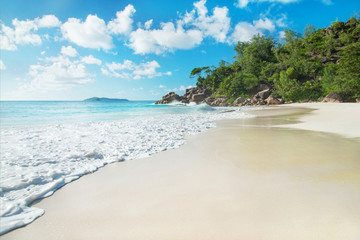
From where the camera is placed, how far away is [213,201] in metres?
1.71

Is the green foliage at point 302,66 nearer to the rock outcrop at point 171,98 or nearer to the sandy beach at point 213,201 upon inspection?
the rock outcrop at point 171,98

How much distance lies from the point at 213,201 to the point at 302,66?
3924 centimetres

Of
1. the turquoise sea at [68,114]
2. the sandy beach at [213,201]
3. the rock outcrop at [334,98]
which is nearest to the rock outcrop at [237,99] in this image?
the rock outcrop at [334,98]

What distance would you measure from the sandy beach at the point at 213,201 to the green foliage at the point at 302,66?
2445 cm

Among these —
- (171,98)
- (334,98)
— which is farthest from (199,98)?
(334,98)

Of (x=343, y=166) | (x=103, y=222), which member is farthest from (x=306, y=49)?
(x=103, y=222)

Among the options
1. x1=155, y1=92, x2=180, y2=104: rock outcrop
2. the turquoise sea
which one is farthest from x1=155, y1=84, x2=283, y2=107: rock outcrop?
the turquoise sea

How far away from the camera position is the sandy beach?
1.33 metres

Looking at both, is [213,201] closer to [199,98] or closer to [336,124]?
[336,124]

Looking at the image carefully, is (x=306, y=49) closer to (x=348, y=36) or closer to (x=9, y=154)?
(x=348, y=36)

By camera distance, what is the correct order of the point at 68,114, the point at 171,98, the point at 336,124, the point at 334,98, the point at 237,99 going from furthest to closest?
the point at 171,98
the point at 237,99
the point at 334,98
the point at 68,114
the point at 336,124

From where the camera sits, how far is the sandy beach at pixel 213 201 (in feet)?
4.35

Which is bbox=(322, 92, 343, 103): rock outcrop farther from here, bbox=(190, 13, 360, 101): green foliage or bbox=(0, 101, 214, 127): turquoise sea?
bbox=(0, 101, 214, 127): turquoise sea

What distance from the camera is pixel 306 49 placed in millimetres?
36156
